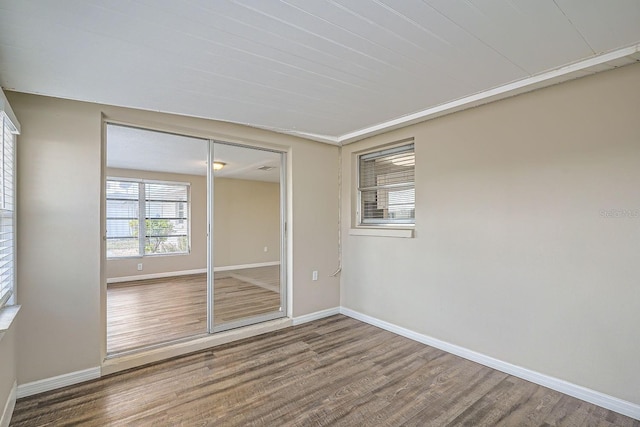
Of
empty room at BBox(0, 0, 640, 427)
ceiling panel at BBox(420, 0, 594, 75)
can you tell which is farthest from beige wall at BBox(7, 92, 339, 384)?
ceiling panel at BBox(420, 0, 594, 75)

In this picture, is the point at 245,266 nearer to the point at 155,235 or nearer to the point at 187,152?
the point at 187,152

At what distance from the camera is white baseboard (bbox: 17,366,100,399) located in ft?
7.39

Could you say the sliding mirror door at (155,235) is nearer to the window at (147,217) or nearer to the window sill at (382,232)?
the window at (147,217)

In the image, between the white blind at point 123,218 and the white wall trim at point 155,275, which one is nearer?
the white blind at point 123,218

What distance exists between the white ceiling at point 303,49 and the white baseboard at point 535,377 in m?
2.22

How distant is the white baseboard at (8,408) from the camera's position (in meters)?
1.83

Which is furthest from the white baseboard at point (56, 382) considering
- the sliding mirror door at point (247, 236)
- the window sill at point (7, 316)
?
the sliding mirror door at point (247, 236)

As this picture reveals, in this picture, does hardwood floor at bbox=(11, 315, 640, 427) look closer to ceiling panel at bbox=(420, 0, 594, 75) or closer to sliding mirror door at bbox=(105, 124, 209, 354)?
sliding mirror door at bbox=(105, 124, 209, 354)

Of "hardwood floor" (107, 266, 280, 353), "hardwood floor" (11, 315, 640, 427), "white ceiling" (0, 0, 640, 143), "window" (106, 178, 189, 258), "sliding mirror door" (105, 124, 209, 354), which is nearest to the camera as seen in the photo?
"white ceiling" (0, 0, 640, 143)

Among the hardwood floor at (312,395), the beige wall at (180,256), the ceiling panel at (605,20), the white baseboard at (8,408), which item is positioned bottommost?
the hardwood floor at (312,395)

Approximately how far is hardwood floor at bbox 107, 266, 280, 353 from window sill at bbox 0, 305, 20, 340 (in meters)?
1.03

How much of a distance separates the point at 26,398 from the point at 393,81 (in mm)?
3521

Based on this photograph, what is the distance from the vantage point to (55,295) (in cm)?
237

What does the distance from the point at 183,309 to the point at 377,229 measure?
2.82 metres
